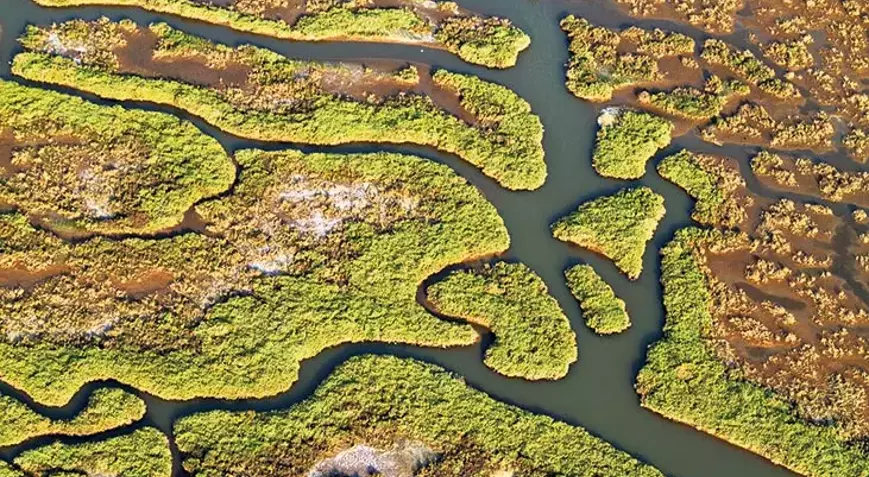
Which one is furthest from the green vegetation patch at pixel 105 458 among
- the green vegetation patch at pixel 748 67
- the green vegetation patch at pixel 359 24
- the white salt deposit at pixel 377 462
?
the green vegetation patch at pixel 748 67

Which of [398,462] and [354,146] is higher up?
[354,146]

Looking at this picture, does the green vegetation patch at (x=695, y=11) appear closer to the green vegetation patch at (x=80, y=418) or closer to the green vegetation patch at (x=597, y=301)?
the green vegetation patch at (x=597, y=301)

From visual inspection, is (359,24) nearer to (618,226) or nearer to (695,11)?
(618,226)

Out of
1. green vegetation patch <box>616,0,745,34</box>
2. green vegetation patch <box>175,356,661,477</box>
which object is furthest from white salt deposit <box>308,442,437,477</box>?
Result: green vegetation patch <box>616,0,745,34</box>

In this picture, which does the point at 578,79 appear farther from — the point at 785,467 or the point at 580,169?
the point at 785,467

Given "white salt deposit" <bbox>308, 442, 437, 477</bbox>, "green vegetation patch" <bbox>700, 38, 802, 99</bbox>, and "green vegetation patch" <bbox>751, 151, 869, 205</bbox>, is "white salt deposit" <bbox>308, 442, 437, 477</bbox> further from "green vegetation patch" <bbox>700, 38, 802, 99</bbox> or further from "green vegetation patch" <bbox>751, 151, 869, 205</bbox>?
"green vegetation patch" <bbox>700, 38, 802, 99</bbox>

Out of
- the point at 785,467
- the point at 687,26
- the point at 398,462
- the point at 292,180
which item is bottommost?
the point at 398,462

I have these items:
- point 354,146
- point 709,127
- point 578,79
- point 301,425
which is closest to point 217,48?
point 354,146
